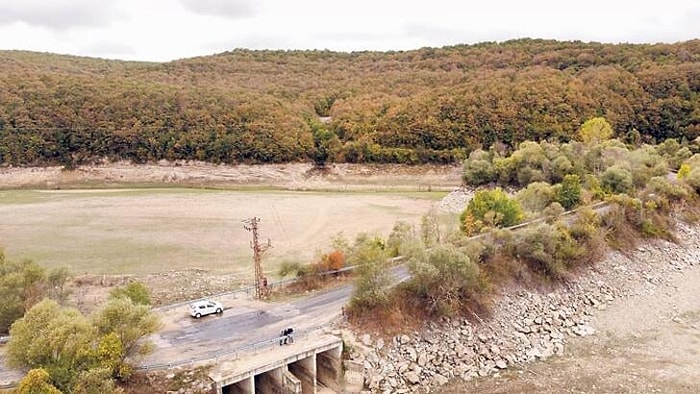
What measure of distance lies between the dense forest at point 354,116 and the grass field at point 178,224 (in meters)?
18.4

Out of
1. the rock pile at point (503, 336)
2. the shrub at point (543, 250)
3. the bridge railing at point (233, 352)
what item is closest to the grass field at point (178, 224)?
the bridge railing at point (233, 352)

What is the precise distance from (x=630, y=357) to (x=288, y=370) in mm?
20354

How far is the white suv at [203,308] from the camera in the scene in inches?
1253

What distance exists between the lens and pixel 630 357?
33.8 meters

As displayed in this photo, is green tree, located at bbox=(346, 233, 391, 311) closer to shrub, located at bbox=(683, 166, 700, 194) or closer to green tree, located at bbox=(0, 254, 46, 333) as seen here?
green tree, located at bbox=(0, 254, 46, 333)

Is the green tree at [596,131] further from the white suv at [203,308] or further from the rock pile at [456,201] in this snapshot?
the white suv at [203,308]

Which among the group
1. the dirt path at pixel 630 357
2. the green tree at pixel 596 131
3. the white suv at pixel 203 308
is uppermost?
the green tree at pixel 596 131

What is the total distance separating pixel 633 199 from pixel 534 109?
187 ft

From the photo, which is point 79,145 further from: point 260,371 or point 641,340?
point 641,340

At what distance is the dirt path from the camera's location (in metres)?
30.3

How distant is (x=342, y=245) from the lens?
40.9 m

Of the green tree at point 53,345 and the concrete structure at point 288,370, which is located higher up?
the green tree at point 53,345

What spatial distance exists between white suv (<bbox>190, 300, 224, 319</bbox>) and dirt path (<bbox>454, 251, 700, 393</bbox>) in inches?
532

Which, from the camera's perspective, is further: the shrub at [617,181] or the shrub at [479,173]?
the shrub at [479,173]
